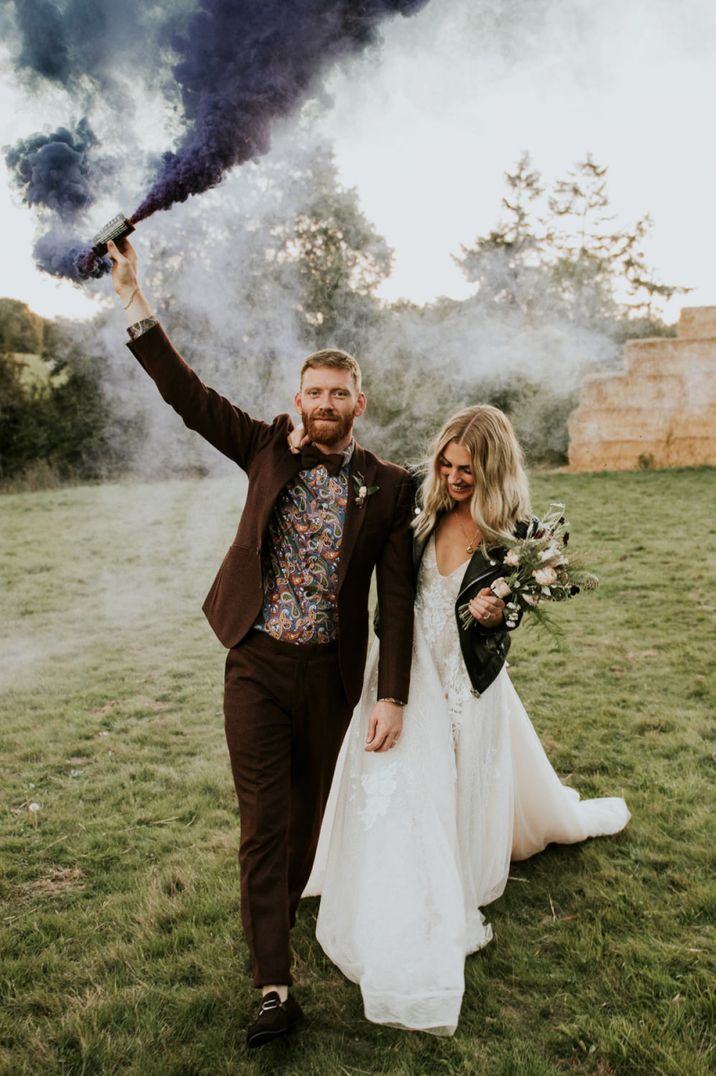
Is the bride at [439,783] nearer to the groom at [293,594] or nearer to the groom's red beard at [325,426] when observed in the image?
the groom at [293,594]

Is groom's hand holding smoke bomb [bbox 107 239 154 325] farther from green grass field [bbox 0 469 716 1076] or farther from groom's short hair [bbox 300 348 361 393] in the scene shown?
green grass field [bbox 0 469 716 1076]

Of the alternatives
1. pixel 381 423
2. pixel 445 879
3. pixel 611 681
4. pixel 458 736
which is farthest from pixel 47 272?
pixel 381 423

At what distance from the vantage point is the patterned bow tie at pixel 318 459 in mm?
3656

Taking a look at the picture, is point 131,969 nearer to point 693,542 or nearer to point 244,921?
point 244,921

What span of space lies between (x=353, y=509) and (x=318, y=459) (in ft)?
0.92

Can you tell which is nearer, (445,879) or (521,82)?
(445,879)

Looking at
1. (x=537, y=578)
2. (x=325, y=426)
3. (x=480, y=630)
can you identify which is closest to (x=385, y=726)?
(x=480, y=630)

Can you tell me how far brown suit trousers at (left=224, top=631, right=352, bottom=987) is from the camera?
333 cm

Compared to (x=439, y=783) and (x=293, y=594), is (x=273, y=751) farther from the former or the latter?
(x=439, y=783)

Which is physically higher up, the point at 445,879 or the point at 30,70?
the point at 30,70

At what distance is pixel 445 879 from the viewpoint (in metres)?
3.51

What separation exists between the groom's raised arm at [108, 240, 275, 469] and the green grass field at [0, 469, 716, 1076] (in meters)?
2.37

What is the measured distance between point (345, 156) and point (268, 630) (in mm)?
6641

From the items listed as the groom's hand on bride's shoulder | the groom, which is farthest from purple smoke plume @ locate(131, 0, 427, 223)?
the groom's hand on bride's shoulder
